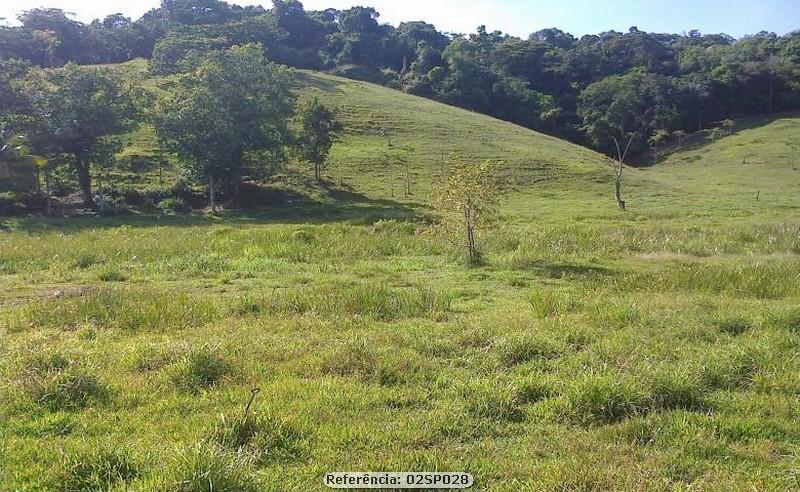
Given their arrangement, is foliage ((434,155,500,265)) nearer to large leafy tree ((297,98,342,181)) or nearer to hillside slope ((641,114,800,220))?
hillside slope ((641,114,800,220))

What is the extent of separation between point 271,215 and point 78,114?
43.3 feet

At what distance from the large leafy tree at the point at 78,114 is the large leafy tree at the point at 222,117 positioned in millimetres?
2845

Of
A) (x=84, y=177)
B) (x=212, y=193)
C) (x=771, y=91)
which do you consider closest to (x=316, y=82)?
(x=212, y=193)

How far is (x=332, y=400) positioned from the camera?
22.4 ft

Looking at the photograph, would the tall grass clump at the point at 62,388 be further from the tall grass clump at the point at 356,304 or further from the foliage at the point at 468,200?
the foliage at the point at 468,200

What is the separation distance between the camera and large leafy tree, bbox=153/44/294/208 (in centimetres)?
3825

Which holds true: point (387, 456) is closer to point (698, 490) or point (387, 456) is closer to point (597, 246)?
point (698, 490)

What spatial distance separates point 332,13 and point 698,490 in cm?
13719

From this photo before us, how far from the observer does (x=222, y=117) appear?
38.6 m

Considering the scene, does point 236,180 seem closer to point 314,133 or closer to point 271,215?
point 271,215

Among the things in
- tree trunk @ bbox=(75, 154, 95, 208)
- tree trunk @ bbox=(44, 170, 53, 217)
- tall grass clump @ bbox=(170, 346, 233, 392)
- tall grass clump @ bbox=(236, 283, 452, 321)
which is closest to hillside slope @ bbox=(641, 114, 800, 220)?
tall grass clump @ bbox=(236, 283, 452, 321)

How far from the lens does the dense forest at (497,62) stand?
81375mm

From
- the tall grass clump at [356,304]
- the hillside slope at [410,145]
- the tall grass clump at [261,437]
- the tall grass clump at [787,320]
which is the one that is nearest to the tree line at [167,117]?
the hillside slope at [410,145]

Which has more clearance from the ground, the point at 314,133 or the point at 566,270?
the point at 314,133
